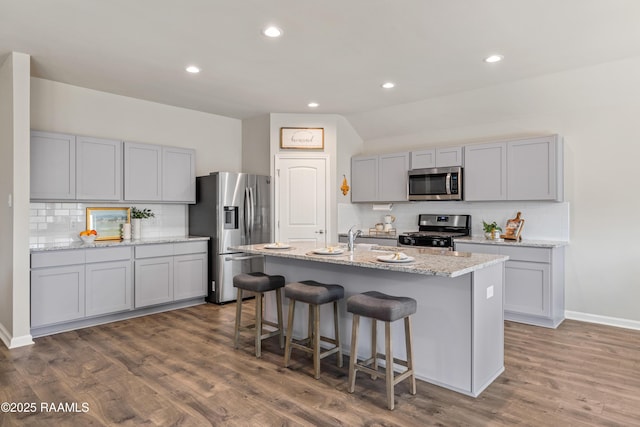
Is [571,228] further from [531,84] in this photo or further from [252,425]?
[252,425]

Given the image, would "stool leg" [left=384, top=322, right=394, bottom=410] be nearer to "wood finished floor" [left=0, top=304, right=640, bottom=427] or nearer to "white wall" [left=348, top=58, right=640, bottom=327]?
"wood finished floor" [left=0, top=304, right=640, bottom=427]

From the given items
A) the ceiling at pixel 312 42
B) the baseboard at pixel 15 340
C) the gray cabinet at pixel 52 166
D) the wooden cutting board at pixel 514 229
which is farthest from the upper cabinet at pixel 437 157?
the baseboard at pixel 15 340

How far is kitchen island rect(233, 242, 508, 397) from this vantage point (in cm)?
263

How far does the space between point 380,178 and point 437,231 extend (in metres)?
1.13

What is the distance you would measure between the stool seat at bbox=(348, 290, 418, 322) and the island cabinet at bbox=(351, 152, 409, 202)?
3111 millimetres

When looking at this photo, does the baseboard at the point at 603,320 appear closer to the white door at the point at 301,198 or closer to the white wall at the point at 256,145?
the white door at the point at 301,198

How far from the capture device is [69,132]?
4.57m

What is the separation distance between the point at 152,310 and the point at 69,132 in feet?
7.57

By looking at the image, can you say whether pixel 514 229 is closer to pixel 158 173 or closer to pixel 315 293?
pixel 315 293

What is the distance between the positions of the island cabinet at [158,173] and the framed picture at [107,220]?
332mm

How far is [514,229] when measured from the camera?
4699mm

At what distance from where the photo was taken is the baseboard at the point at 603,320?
415 cm

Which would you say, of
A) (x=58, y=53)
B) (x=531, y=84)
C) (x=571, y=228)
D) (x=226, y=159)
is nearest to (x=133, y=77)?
(x=58, y=53)

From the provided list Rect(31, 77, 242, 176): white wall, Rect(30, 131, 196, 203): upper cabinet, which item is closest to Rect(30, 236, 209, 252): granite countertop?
Rect(30, 131, 196, 203): upper cabinet
